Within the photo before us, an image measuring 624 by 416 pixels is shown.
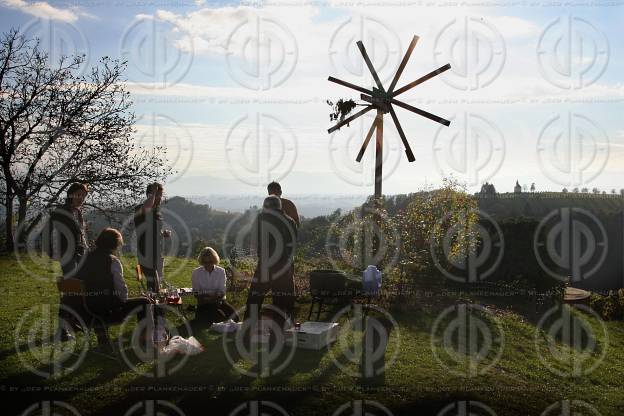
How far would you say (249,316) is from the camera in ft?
33.2

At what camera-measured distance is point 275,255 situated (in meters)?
9.83

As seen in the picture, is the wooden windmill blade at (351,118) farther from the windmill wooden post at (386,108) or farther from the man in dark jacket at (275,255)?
the man in dark jacket at (275,255)

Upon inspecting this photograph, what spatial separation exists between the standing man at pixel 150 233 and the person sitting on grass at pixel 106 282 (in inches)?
67.7

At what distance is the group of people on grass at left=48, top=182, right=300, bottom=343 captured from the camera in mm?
8328

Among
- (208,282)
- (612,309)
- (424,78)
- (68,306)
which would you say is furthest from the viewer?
(612,309)

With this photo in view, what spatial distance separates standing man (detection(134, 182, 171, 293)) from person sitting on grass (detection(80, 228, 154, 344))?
1.72 metres

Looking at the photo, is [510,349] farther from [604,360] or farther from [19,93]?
[19,93]

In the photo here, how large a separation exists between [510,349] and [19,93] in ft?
65.1

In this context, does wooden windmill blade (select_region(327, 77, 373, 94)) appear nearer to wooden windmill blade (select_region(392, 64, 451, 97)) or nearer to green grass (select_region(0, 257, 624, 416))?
wooden windmill blade (select_region(392, 64, 451, 97))

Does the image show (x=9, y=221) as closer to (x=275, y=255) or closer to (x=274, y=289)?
(x=274, y=289)

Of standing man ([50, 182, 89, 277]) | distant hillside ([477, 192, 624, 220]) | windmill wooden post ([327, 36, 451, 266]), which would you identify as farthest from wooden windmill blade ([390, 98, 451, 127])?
distant hillside ([477, 192, 624, 220])

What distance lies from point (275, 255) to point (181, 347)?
217cm

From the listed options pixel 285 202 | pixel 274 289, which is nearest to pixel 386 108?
pixel 285 202

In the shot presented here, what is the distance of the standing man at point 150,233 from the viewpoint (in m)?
10.2
